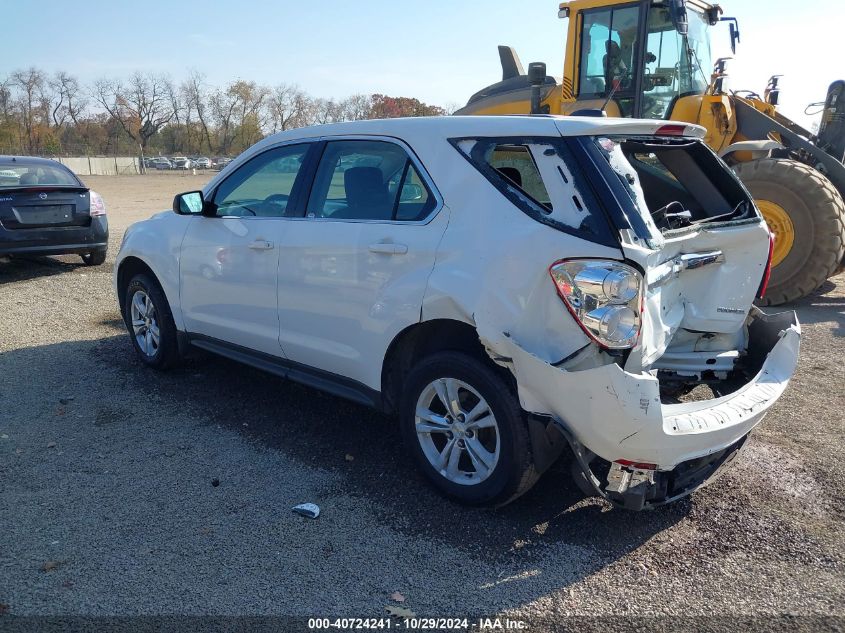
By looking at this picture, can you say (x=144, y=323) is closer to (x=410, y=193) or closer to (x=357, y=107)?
(x=410, y=193)

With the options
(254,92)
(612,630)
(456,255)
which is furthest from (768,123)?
(254,92)

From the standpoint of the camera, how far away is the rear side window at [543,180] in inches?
125

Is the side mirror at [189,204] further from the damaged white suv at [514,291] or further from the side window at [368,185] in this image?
the side window at [368,185]

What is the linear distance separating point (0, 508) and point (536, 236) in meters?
3.05

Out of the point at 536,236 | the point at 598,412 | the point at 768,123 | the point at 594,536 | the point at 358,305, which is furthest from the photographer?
the point at 768,123

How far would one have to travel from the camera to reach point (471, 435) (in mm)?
3629

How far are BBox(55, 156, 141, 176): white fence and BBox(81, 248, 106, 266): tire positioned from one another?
58.3m

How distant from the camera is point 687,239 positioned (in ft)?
11.8

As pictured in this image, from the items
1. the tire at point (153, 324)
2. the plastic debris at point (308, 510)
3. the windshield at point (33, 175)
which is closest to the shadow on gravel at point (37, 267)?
the windshield at point (33, 175)

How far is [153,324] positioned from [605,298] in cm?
410

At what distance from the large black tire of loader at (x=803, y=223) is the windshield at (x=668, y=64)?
63.3 inches

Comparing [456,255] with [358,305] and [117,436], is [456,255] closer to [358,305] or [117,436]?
[358,305]

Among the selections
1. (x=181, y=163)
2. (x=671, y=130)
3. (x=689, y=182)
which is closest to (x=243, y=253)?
(x=671, y=130)

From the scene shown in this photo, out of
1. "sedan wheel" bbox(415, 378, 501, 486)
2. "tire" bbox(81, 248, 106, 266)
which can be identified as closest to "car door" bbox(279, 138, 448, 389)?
"sedan wheel" bbox(415, 378, 501, 486)
